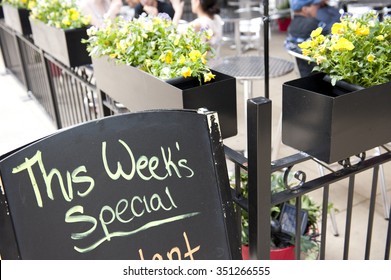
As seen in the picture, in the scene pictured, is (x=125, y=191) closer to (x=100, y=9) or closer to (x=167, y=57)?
(x=167, y=57)

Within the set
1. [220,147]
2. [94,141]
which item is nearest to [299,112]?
[220,147]

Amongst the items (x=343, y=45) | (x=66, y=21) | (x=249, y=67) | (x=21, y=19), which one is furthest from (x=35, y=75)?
(x=343, y=45)

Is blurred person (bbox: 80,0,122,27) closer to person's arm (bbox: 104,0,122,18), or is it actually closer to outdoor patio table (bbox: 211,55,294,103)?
person's arm (bbox: 104,0,122,18)

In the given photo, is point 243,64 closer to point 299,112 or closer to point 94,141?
point 299,112

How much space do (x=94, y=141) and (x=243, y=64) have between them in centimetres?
200

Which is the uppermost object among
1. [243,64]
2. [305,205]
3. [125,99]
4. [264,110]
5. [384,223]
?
[264,110]

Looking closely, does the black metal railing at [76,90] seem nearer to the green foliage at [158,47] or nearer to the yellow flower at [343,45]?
the green foliage at [158,47]

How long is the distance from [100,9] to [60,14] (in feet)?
2.26

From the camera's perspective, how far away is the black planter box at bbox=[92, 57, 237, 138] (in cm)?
122

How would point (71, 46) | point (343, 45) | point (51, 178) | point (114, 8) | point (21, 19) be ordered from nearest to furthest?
point (51, 178)
point (343, 45)
point (114, 8)
point (71, 46)
point (21, 19)

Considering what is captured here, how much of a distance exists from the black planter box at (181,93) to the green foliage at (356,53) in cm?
26

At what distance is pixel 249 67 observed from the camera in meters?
2.69

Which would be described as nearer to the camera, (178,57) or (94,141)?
(94,141)
